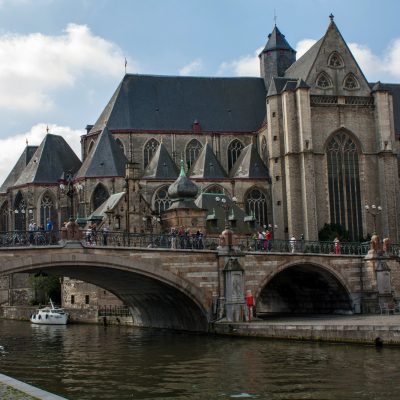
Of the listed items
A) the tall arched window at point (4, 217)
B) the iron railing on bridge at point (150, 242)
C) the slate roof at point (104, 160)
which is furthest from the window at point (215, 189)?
the tall arched window at point (4, 217)

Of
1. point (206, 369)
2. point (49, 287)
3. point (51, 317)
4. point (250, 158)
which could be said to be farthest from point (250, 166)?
point (206, 369)

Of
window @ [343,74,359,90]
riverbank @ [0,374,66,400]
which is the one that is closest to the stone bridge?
riverbank @ [0,374,66,400]

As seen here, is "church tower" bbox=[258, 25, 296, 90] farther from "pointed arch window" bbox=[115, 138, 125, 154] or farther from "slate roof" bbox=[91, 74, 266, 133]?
"pointed arch window" bbox=[115, 138, 125, 154]

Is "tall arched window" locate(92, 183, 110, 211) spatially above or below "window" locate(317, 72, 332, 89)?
below

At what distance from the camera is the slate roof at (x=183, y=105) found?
213 feet

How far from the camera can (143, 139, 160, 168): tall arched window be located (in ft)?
210

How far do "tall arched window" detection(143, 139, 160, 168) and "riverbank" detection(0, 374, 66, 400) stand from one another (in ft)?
167

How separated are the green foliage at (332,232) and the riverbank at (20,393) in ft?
144

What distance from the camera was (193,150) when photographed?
65562 millimetres

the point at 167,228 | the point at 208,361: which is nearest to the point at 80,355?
the point at 208,361

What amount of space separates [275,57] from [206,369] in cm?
5359

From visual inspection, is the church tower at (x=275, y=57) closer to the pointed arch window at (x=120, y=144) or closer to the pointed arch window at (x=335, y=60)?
the pointed arch window at (x=335, y=60)

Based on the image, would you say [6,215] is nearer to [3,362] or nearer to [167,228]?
[167,228]

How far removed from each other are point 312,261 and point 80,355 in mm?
14216
